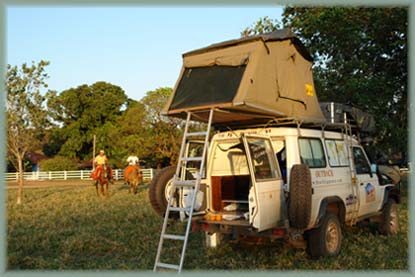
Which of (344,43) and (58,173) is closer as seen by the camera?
(344,43)

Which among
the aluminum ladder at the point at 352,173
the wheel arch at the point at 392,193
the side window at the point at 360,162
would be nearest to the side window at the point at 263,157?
the aluminum ladder at the point at 352,173

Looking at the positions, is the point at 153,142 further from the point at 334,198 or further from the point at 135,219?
the point at 334,198

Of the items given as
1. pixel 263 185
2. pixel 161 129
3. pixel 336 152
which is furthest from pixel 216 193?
pixel 161 129

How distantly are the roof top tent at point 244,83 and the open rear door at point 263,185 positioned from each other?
56 cm

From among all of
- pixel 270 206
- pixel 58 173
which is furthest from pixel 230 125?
pixel 58 173

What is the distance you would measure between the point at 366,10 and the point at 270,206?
419 inches

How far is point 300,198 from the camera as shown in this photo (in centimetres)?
594

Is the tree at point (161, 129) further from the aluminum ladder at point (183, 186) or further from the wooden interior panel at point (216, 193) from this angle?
the aluminum ladder at point (183, 186)

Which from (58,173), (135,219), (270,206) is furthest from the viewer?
(58,173)

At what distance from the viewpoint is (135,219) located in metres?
11.0

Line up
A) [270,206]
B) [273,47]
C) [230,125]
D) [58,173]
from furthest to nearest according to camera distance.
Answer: [58,173] < [230,125] < [273,47] < [270,206]

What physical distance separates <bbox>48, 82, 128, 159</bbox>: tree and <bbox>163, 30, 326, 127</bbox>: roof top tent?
42.1 m

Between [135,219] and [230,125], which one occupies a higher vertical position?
[230,125]

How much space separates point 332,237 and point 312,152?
55.4 inches
